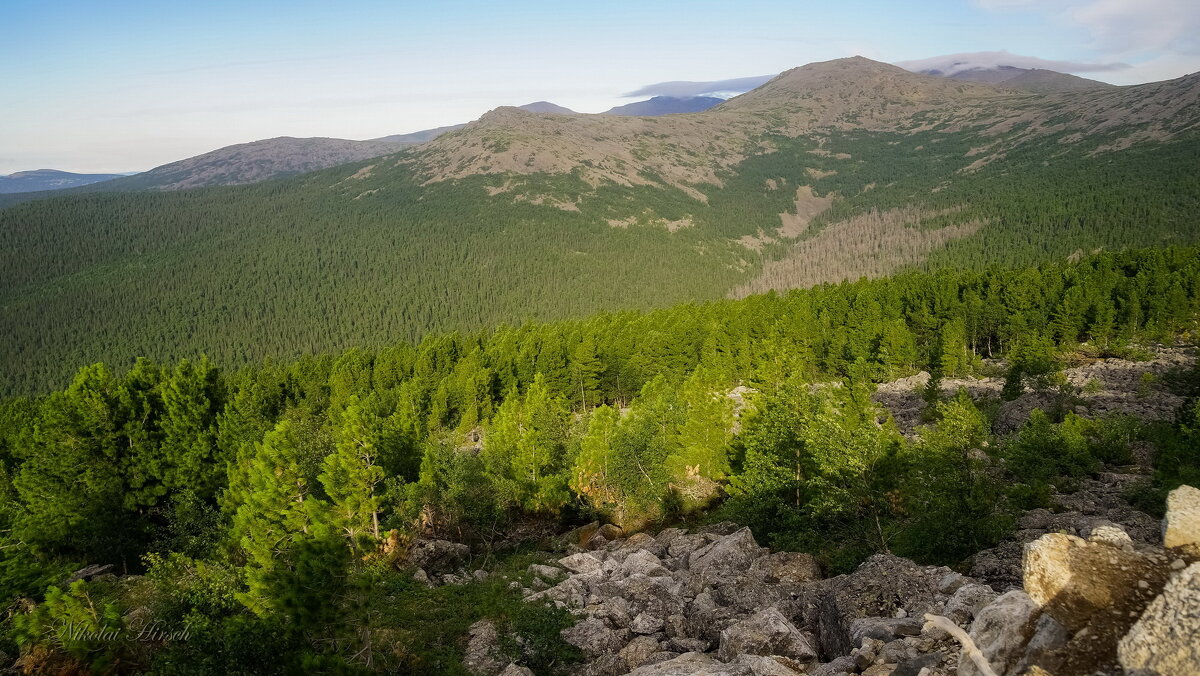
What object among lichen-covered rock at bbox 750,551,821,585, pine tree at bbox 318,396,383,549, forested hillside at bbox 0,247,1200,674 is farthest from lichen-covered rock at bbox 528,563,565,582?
lichen-covered rock at bbox 750,551,821,585

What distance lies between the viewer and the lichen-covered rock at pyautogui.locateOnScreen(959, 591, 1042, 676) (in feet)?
25.8

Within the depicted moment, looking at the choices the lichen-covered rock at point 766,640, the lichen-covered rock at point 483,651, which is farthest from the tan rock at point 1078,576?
the lichen-covered rock at point 483,651

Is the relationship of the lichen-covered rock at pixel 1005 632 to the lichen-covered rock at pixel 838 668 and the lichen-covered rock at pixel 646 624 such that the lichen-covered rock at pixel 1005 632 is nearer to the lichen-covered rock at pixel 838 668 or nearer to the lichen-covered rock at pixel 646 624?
the lichen-covered rock at pixel 838 668

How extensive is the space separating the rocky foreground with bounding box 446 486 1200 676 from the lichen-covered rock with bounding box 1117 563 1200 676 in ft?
0.04

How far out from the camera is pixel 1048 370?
56656mm

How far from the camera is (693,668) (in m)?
14.4

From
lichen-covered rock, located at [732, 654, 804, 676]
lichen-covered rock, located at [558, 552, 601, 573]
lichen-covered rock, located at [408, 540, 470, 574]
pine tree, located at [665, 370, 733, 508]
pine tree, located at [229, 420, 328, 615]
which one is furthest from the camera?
pine tree, located at [665, 370, 733, 508]


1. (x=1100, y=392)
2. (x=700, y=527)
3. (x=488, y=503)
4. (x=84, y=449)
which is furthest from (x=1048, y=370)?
(x=84, y=449)

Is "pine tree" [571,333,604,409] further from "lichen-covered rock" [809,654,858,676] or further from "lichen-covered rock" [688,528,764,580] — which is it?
"lichen-covered rock" [809,654,858,676]

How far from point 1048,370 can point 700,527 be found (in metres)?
45.5

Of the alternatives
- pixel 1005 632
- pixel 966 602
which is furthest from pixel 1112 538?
pixel 966 602

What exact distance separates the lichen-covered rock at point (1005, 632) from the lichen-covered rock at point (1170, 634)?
1210 millimetres

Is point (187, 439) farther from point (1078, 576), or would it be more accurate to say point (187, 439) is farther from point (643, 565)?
point (1078, 576)

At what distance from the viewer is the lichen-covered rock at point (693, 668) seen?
1329cm
